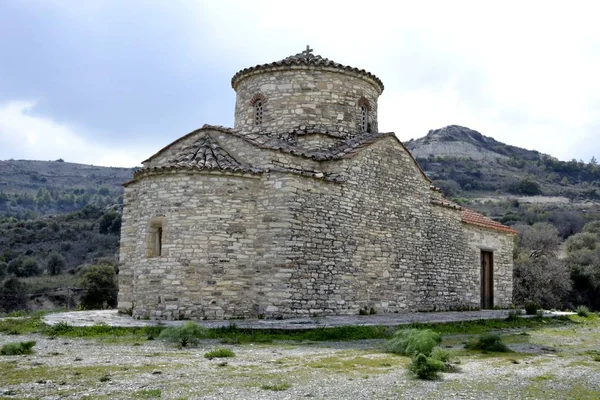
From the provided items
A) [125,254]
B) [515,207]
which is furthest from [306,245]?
[515,207]

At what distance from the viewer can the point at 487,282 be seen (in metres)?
18.5

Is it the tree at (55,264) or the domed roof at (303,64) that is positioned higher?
the domed roof at (303,64)

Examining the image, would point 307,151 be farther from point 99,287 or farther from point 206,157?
point 99,287

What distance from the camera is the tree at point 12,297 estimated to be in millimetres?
25688

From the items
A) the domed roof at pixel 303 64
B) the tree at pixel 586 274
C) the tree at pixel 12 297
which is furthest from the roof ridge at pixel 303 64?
the tree at pixel 586 274

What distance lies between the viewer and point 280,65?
50.1ft

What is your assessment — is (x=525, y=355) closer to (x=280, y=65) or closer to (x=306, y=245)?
(x=306, y=245)

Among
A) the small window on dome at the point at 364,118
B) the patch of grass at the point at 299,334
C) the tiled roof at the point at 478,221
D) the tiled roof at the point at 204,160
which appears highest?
the small window on dome at the point at 364,118

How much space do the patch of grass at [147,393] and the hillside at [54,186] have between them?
51.2 metres

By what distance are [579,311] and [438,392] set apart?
12.3 meters

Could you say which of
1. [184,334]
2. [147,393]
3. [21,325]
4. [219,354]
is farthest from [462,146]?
[147,393]

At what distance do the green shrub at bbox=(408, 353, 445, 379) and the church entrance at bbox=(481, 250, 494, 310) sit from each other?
12.5 meters

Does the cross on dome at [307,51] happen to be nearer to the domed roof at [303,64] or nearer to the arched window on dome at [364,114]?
the domed roof at [303,64]

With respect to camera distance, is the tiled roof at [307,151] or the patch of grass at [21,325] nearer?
the patch of grass at [21,325]
